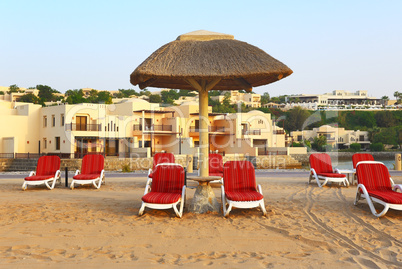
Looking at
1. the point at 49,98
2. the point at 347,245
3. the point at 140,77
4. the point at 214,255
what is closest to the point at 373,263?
the point at 347,245

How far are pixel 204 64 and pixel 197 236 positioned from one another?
2.98 m

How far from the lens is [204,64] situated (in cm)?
631

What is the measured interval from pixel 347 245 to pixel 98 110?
3183 centimetres

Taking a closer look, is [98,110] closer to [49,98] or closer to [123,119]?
[123,119]

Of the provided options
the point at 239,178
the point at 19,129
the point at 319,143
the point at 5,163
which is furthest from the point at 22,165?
the point at 319,143

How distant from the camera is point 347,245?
472cm

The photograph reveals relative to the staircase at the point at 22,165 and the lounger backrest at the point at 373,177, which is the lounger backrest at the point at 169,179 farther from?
the staircase at the point at 22,165

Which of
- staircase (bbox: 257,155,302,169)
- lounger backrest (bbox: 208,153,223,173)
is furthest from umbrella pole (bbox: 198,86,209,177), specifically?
staircase (bbox: 257,155,302,169)

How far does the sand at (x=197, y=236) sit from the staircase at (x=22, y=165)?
22923 mm

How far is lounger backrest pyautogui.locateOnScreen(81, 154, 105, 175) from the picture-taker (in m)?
11.0

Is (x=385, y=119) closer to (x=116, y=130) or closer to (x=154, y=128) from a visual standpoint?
(x=154, y=128)

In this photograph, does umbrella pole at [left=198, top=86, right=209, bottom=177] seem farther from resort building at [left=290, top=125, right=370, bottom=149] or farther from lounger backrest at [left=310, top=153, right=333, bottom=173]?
resort building at [left=290, top=125, right=370, bottom=149]

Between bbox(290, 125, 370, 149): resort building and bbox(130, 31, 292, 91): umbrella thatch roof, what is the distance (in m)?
58.9

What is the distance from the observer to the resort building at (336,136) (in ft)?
211
